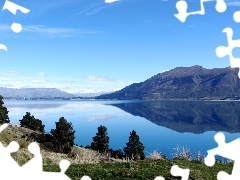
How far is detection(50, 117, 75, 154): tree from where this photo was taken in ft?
144

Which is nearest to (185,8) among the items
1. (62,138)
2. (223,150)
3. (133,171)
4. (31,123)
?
(223,150)

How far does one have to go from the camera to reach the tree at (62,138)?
43812mm

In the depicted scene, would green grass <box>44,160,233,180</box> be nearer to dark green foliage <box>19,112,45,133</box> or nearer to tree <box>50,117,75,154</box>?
tree <box>50,117,75,154</box>

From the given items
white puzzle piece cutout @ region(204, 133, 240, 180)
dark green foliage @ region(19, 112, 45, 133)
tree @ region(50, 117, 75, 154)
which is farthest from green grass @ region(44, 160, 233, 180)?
dark green foliage @ region(19, 112, 45, 133)

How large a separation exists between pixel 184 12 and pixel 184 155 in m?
20.6

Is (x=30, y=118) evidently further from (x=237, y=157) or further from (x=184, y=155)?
(x=237, y=157)

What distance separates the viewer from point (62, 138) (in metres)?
44.8

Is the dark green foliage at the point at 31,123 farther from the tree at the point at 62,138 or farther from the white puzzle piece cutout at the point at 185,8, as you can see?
the white puzzle piece cutout at the point at 185,8

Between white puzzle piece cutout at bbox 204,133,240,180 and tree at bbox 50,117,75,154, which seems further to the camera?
tree at bbox 50,117,75,154

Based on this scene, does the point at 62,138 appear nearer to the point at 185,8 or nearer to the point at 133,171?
the point at 133,171

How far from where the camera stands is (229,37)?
10398 mm

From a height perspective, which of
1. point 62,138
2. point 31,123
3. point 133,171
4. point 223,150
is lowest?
point 62,138

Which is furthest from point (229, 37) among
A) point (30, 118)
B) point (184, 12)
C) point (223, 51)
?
point (30, 118)

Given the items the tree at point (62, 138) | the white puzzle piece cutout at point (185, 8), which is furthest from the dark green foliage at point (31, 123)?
the white puzzle piece cutout at point (185, 8)
